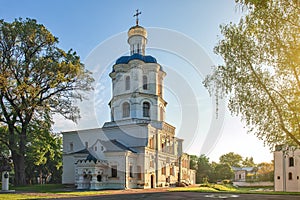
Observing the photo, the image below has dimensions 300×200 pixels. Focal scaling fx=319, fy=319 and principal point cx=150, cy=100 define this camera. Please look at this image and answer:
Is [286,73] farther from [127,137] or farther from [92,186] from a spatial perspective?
[127,137]

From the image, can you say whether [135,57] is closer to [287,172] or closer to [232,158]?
[287,172]

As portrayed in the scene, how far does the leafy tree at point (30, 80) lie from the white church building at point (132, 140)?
5.57m

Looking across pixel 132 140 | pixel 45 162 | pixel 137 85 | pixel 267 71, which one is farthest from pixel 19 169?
pixel 267 71

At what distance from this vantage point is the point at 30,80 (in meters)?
30.4

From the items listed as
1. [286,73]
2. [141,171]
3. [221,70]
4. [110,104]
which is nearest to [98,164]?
[141,171]

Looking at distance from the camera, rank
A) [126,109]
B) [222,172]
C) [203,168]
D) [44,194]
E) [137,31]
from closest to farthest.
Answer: [44,194] → [126,109] → [137,31] → [203,168] → [222,172]

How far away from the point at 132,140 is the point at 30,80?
12.7m

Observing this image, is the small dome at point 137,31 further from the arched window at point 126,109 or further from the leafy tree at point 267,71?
the leafy tree at point 267,71

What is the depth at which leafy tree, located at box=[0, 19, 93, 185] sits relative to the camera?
97.6 feet

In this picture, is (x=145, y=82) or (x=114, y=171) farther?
(x=145, y=82)

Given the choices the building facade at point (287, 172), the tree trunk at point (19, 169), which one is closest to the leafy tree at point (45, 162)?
the tree trunk at point (19, 169)

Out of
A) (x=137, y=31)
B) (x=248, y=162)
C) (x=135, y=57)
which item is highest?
(x=137, y=31)

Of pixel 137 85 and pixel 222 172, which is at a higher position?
pixel 137 85

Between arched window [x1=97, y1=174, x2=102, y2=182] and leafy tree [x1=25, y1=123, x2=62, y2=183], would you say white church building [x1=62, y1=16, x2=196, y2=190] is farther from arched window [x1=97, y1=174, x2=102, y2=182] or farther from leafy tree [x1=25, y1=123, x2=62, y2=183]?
leafy tree [x1=25, y1=123, x2=62, y2=183]
